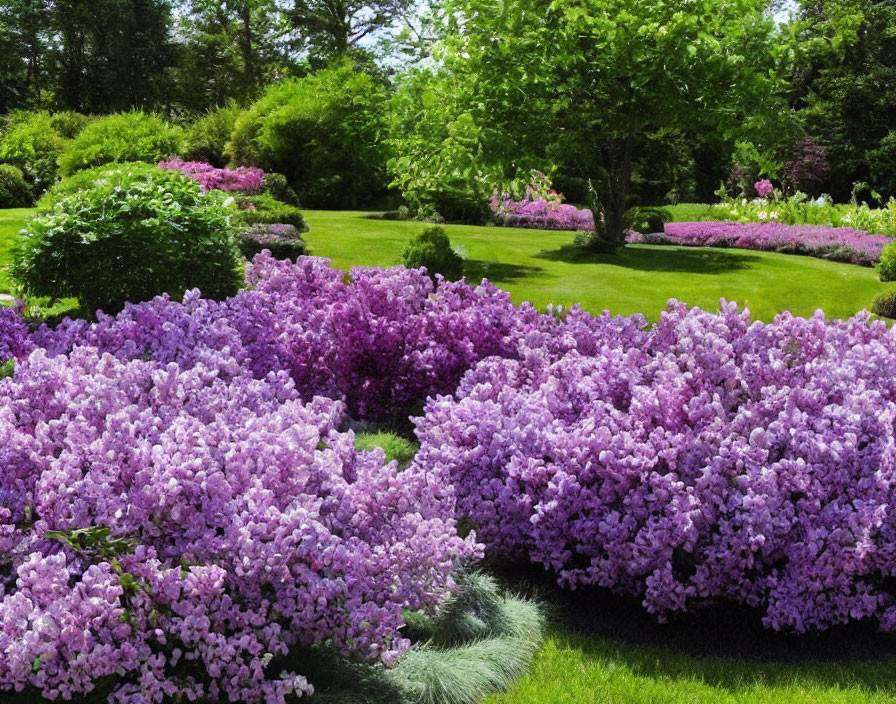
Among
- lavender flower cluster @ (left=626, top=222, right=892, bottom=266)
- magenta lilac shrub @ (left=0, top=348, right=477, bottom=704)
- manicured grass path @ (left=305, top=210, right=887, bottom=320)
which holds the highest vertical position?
lavender flower cluster @ (left=626, top=222, right=892, bottom=266)

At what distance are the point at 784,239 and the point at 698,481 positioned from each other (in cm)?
1784

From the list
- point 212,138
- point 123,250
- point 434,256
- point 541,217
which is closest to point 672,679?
point 123,250

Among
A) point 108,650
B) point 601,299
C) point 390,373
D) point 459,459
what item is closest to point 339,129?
point 601,299

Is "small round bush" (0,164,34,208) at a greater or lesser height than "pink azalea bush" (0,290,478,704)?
greater

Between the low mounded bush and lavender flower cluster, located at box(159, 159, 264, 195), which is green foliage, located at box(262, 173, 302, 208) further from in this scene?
the low mounded bush

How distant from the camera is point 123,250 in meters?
9.40

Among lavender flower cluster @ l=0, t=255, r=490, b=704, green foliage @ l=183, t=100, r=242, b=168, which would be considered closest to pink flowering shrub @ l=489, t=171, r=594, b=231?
green foliage @ l=183, t=100, r=242, b=168

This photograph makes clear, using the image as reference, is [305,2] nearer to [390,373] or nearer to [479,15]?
[479,15]

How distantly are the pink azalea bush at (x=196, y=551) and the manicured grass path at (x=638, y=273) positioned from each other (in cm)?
813

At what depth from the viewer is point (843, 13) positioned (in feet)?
141

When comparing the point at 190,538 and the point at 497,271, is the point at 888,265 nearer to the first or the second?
the point at 497,271

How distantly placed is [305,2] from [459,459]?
51.7 m

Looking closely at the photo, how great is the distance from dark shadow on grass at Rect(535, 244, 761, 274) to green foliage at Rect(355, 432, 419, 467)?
32.5 ft

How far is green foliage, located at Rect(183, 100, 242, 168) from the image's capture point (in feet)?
106
